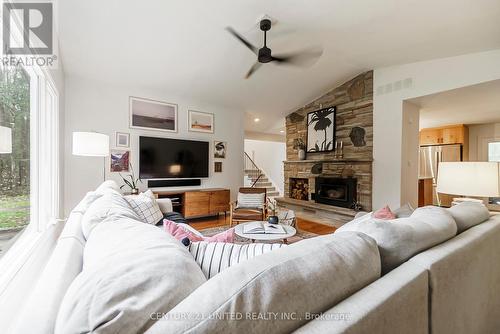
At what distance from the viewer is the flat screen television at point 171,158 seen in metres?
4.33

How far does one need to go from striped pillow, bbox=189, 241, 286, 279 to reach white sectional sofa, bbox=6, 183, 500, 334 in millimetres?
120

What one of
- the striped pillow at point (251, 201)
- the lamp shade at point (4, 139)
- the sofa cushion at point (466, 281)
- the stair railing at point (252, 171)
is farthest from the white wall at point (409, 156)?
the stair railing at point (252, 171)

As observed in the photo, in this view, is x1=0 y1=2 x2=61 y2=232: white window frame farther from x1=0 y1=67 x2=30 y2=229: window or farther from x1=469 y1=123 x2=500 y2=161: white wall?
x1=469 y1=123 x2=500 y2=161: white wall

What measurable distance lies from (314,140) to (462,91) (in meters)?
2.58

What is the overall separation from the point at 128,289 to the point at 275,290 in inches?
12.4

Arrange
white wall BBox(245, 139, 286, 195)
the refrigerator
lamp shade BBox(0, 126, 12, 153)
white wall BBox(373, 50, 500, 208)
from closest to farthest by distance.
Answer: lamp shade BBox(0, 126, 12, 153), white wall BBox(373, 50, 500, 208), the refrigerator, white wall BBox(245, 139, 286, 195)

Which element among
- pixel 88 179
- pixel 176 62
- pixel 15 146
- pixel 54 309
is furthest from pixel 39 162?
pixel 54 309

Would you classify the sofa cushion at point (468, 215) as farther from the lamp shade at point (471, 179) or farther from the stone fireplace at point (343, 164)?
the stone fireplace at point (343, 164)

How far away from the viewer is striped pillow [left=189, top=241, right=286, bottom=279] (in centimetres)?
82

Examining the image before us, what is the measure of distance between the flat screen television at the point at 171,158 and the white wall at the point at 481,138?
6.16 m

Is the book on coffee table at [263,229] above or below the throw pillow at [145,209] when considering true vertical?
below

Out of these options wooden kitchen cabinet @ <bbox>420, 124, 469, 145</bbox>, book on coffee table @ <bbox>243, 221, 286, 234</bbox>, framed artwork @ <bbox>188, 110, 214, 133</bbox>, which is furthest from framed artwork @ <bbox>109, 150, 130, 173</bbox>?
wooden kitchen cabinet @ <bbox>420, 124, 469, 145</bbox>

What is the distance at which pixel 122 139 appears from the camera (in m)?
4.20

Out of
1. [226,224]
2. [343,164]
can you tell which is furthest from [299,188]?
[226,224]
